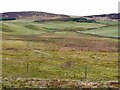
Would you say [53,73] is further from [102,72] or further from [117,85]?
[117,85]

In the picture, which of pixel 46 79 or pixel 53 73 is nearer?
pixel 46 79

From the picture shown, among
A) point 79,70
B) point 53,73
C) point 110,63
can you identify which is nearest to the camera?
point 53,73

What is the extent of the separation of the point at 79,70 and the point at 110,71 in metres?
5.47

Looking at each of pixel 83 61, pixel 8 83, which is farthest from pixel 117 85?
pixel 83 61

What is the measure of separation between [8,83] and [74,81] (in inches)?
369

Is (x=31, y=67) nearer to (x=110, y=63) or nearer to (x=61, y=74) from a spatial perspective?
(x=61, y=74)

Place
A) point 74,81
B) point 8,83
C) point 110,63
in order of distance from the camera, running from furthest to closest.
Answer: point 110,63
point 74,81
point 8,83

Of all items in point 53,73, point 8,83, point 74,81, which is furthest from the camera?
point 53,73

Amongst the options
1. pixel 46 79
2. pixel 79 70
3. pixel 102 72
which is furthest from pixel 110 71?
pixel 46 79

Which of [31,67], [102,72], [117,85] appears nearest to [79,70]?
[102,72]

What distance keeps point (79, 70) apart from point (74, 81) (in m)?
10.2

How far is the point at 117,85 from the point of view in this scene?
41625 millimetres

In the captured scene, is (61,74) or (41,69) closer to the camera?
(61,74)

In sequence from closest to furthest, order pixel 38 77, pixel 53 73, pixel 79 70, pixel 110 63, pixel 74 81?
pixel 74 81 < pixel 38 77 < pixel 53 73 < pixel 79 70 < pixel 110 63
